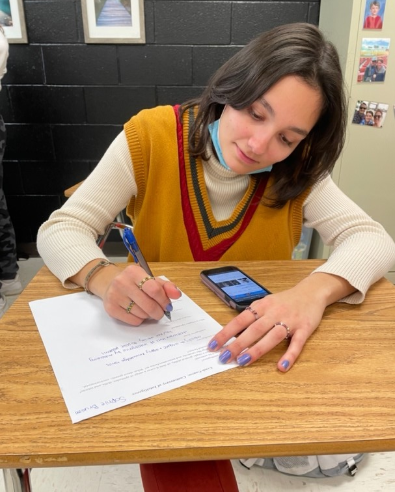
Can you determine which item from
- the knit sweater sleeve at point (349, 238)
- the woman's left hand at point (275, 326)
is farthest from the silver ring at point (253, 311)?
the knit sweater sleeve at point (349, 238)

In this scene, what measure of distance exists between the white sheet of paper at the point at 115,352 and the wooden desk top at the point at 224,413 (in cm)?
2

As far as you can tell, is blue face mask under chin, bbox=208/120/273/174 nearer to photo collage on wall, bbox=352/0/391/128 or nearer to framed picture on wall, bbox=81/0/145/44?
photo collage on wall, bbox=352/0/391/128

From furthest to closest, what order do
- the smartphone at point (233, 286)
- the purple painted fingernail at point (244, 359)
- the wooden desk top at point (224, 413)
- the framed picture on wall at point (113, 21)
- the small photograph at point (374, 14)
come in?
the framed picture on wall at point (113, 21), the small photograph at point (374, 14), the smartphone at point (233, 286), the purple painted fingernail at point (244, 359), the wooden desk top at point (224, 413)

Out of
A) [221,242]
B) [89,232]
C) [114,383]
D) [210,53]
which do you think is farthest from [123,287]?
[210,53]

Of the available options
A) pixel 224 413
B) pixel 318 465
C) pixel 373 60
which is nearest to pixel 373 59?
pixel 373 60

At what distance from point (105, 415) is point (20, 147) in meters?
2.38

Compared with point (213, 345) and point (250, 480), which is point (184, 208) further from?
point (250, 480)

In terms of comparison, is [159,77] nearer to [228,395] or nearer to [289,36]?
[289,36]

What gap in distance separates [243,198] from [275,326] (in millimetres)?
498

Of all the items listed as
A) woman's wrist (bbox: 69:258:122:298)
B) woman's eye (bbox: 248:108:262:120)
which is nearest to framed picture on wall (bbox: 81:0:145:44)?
woman's eye (bbox: 248:108:262:120)

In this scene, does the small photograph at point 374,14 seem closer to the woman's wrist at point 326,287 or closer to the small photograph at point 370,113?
the small photograph at point 370,113

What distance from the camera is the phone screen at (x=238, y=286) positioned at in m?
0.71

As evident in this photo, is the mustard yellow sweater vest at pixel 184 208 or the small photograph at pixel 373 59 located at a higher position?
the small photograph at pixel 373 59

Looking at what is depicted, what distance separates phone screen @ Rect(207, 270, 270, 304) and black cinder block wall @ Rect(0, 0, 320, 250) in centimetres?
187
